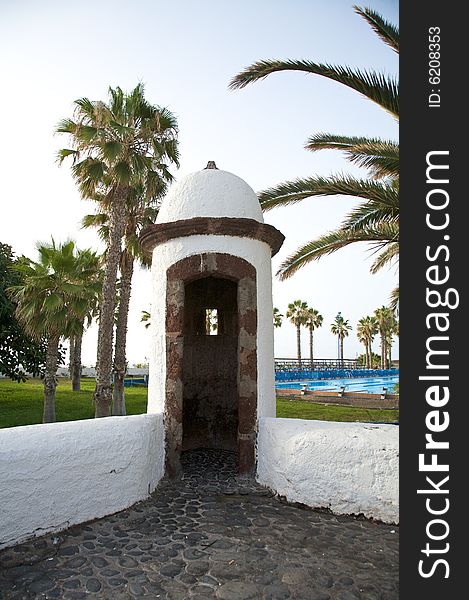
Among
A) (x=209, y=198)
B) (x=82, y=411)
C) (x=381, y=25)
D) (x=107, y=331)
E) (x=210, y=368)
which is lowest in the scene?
(x=82, y=411)

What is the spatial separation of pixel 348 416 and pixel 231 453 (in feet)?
24.0

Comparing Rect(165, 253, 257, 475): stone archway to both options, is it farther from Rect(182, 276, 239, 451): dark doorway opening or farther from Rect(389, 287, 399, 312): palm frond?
Rect(389, 287, 399, 312): palm frond

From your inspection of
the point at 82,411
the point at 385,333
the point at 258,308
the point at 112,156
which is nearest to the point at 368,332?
the point at 385,333

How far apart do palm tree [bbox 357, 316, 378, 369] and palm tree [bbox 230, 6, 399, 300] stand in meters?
43.8

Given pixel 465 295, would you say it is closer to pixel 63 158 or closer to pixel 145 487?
pixel 145 487

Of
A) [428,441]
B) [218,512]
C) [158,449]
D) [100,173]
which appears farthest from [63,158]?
[428,441]

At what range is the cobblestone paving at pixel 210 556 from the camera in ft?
10.6

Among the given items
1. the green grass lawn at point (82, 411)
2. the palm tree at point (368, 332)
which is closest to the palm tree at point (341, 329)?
the palm tree at point (368, 332)

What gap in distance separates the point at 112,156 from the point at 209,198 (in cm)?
559

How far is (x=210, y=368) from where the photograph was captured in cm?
849

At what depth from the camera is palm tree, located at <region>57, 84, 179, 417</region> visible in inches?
442

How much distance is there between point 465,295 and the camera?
2506 millimetres

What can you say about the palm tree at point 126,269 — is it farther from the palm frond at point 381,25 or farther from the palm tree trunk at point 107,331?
the palm frond at point 381,25

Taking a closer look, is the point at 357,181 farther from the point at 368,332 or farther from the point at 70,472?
the point at 368,332
